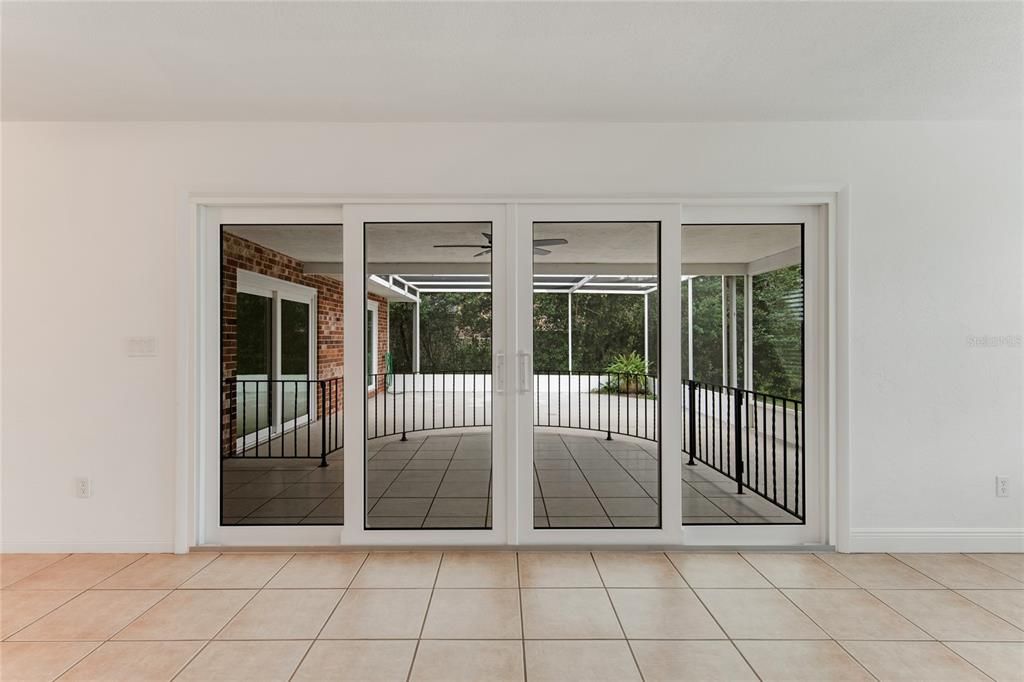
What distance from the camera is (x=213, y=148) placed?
317 centimetres

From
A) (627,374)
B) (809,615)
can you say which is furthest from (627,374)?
(809,615)

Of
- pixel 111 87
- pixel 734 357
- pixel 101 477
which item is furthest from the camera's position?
pixel 734 357

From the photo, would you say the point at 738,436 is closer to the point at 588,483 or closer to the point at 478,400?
the point at 588,483

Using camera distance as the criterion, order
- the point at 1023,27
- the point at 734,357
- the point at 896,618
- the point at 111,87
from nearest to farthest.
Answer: the point at 1023,27
the point at 896,618
the point at 111,87
the point at 734,357

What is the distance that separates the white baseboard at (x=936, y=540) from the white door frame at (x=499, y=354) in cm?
13

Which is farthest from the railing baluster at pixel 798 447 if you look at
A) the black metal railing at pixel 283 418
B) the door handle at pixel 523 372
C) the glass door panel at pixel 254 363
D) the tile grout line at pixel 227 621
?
the glass door panel at pixel 254 363

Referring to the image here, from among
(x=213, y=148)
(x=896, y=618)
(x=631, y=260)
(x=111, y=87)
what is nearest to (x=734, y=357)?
(x=631, y=260)

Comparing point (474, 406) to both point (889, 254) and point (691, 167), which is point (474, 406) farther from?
point (889, 254)

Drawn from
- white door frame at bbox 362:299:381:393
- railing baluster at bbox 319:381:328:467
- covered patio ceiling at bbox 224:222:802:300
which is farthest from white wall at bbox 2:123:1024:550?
railing baluster at bbox 319:381:328:467

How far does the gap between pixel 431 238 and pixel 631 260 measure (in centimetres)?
123

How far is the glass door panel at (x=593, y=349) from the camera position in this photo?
3270mm

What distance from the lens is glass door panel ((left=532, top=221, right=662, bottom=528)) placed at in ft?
10.7

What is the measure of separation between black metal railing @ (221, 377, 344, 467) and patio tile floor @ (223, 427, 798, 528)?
353 mm

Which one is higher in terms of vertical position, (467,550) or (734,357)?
(734,357)
